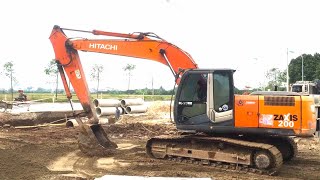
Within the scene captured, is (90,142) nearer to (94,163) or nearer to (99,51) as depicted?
(94,163)

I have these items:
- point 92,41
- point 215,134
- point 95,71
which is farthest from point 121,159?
point 95,71

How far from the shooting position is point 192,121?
1091 centimetres

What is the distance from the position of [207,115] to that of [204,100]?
0.40 metres

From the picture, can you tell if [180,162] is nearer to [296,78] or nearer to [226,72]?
[226,72]

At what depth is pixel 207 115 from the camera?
34.8 feet

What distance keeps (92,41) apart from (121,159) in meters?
3.82

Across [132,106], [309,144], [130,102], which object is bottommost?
[309,144]

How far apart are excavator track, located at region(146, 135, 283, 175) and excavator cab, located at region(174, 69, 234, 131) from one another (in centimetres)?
50

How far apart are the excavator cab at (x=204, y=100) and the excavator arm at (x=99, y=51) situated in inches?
29.8

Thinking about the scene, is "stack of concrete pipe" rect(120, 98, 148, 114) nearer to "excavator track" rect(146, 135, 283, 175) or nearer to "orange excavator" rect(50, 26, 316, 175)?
"orange excavator" rect(50, 26, 316, 175)

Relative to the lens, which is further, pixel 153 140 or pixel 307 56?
pixel 307 56

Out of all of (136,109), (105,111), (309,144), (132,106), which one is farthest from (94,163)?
(136,109)

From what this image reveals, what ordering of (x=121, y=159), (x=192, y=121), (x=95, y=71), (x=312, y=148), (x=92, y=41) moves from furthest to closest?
1. (x=95, y=71)
2. (x=312, y=148)
3. (x=92, y=41)
4. (x=121, y=159)
5. (x=192, y=121)

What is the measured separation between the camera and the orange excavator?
32.7 feet
